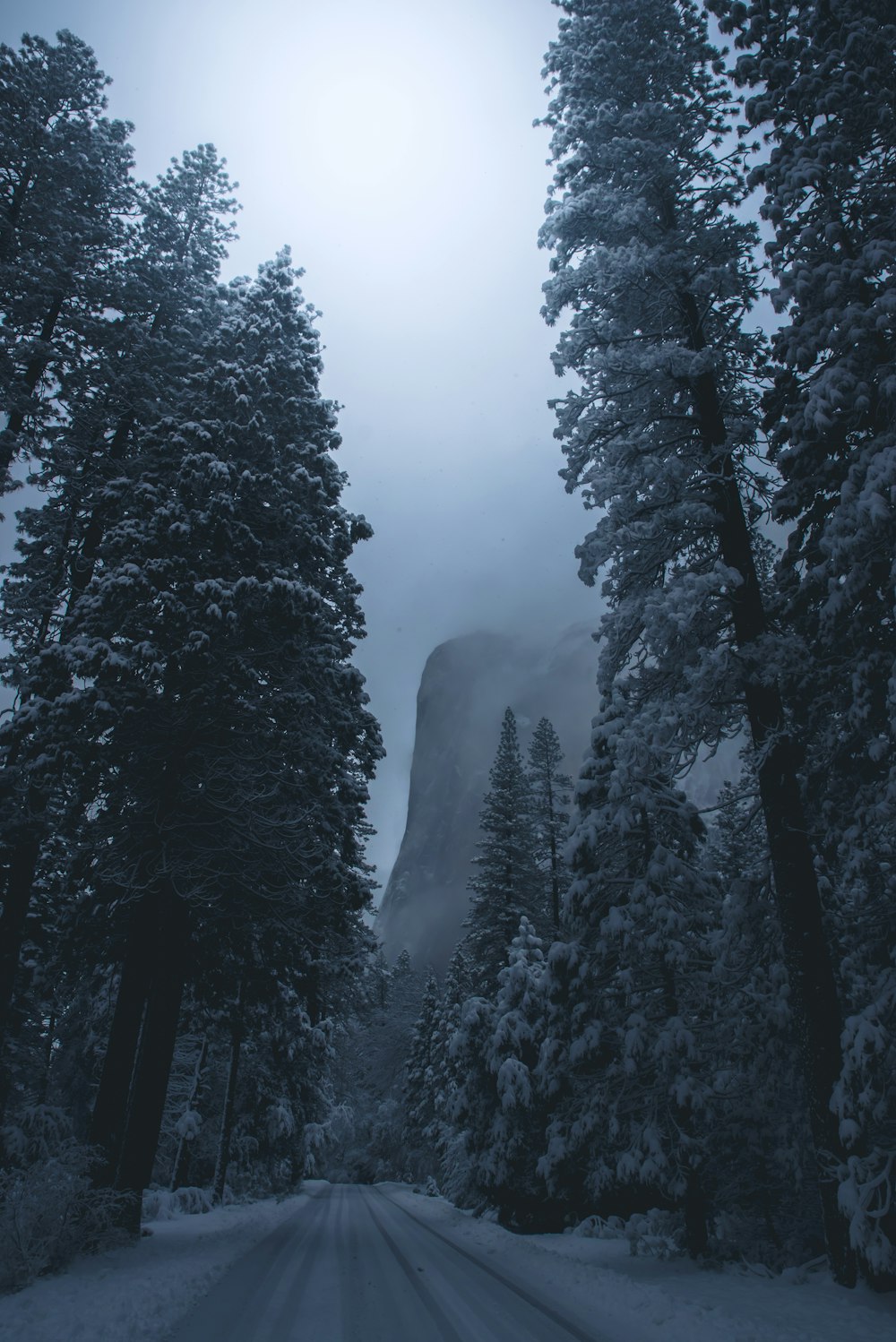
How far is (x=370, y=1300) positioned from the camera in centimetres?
828

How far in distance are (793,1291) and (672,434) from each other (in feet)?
35.5

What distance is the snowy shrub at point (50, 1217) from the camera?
7.38 meters

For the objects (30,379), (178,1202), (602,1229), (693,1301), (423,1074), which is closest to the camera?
(693,1301)

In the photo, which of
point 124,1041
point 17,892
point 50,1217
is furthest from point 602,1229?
point 17,892

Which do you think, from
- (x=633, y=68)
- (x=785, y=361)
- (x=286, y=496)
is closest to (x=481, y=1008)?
(x=286, y=496)

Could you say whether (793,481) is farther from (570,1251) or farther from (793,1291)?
(570,1251)

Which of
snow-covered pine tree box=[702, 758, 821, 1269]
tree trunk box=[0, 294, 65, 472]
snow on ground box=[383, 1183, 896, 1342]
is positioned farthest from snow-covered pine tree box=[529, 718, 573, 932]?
tree trunk box=[0, 294, 65, 472]

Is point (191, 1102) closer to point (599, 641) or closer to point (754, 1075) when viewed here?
point (754, 1075)

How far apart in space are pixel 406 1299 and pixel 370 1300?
0.51 m

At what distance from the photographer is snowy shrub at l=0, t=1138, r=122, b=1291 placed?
7383 mm

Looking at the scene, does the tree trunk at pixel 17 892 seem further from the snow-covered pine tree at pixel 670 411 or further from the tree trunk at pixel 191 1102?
the tree trunk at pixel 191 1102

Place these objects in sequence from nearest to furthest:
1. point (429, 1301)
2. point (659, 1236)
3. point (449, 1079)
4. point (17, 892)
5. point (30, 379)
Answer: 1. point (429, 1301)
2. point (17, 892)
3. point (30, 379)
4. point (659, 1236)
5. point (449, 1079)

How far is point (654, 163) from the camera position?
10297 mm

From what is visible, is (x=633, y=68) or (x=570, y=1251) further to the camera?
(x=570, y=1251)
